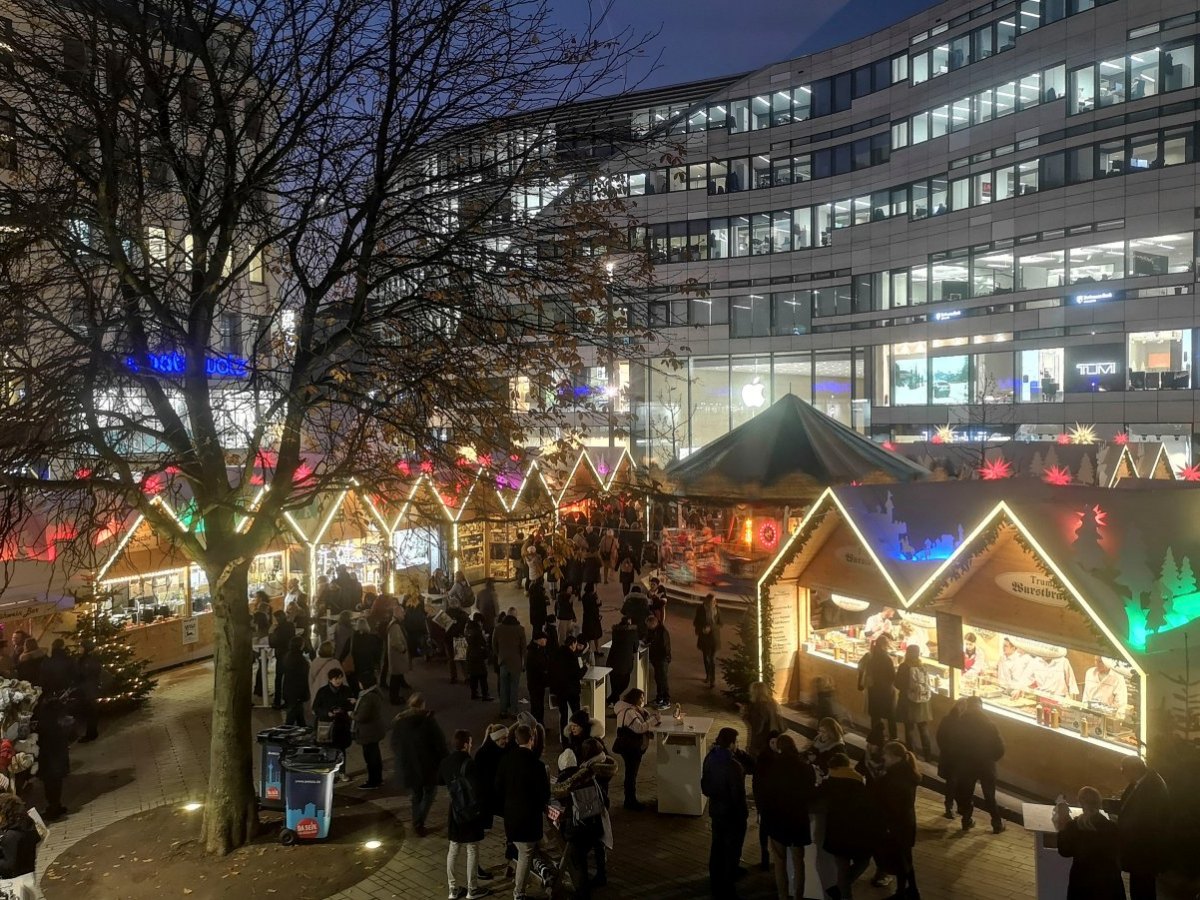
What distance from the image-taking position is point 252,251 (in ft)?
27.3

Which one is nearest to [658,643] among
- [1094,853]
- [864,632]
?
[864,632]

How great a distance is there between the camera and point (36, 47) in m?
7.62

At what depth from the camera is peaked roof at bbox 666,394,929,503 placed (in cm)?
1544

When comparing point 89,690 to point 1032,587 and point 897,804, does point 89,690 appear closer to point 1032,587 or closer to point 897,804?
point 897,804

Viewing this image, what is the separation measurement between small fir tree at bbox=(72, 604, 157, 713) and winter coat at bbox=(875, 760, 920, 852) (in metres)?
11.0

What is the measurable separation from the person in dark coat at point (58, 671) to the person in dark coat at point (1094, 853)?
11552 mm

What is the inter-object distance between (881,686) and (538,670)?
14.3ft

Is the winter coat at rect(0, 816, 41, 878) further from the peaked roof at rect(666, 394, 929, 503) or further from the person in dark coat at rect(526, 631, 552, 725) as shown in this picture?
the peaked roof at rect(666, 394, 929, 503)

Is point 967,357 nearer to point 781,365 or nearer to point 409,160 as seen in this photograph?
point 781,365

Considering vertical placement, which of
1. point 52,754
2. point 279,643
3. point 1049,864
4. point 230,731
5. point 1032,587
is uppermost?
point 1032,587

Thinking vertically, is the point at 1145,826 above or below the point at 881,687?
above

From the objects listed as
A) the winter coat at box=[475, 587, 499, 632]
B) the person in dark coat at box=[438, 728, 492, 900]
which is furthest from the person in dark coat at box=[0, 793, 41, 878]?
the winter coat at box=[475, 587, 499, 632]

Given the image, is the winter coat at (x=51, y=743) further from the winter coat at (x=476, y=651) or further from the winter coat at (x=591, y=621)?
the winter coat at (x=591, y=621)

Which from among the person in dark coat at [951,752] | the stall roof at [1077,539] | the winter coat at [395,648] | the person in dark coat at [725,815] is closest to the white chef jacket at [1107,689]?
the stall roof at [1077,539]
